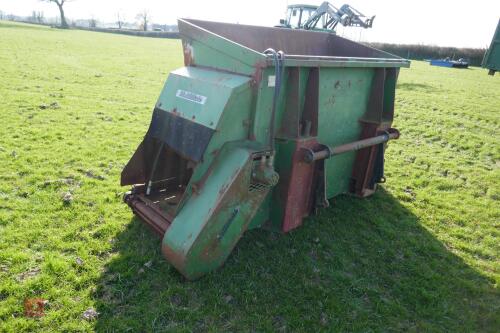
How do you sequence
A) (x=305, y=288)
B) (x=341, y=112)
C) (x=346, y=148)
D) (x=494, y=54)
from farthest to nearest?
(x=494, y=54) → (x=341, y=112) → (x=346, y=148) → (x=305, y=288)

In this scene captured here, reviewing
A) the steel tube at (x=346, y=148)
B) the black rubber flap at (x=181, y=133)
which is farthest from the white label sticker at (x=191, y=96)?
the steel tube at (x=346, y=148)

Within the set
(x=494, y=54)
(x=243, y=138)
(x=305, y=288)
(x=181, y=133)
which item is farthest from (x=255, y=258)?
(x=494, y=54)

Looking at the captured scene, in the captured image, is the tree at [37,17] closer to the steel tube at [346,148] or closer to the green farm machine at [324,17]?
the green farm machine at [324,17]

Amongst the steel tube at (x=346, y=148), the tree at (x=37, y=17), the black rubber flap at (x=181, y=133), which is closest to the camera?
the black rubber flap at (x=181, y=133)

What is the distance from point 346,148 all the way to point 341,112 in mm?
508

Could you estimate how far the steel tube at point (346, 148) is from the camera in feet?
10.8

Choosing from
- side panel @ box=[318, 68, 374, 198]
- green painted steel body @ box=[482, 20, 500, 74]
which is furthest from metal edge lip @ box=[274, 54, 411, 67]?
green painted steel body @ box=[482, 20, 500, 74]

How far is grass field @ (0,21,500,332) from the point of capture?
9.36ft

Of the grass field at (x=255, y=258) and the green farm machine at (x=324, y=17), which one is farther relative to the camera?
the green farm machine at (x=324, y=17)

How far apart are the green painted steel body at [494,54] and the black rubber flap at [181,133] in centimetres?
476

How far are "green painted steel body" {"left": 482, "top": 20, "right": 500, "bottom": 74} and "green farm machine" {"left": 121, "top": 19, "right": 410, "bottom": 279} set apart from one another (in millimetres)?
2128

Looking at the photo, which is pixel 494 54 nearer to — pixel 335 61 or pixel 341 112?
pixel 341 112

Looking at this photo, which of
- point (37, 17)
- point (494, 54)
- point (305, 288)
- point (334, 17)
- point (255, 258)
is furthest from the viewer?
point (37, 17)

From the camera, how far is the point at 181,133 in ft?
10.7
